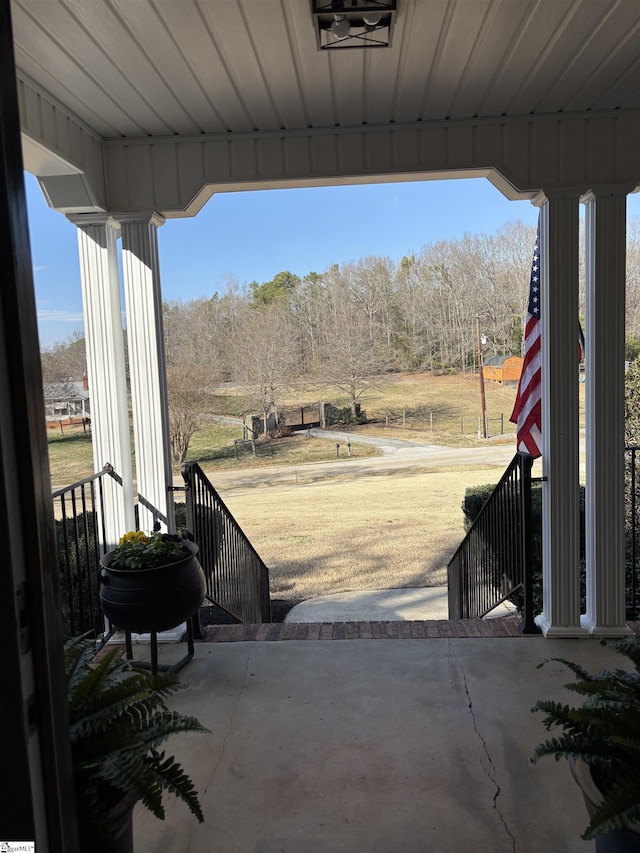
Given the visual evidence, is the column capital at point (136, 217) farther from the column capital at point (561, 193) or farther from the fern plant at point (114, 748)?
the fern plant at point (114, 748)

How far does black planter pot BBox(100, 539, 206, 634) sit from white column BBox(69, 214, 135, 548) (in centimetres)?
67

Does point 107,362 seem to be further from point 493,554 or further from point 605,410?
point 493,554

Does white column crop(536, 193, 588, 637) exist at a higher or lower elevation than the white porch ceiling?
lower

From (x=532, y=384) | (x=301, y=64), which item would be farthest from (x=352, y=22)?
(x=532, y=384)

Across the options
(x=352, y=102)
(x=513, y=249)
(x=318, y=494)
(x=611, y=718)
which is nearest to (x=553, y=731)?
(x=611, y=718)

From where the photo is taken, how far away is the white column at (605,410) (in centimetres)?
314

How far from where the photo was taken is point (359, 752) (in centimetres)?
228

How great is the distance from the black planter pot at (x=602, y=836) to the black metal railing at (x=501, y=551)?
1.81m

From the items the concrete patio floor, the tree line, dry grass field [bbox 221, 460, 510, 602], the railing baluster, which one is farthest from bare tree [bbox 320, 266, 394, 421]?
the concrete patio floor

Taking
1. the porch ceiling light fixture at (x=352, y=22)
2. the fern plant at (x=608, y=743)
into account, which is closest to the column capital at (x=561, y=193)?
the porch ceiling light fixture at (x=352, y=22)

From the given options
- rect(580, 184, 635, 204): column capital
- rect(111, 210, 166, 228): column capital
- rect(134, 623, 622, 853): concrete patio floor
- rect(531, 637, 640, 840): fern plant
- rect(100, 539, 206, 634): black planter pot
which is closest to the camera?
rect(531, 637, 640, 840): fern plant

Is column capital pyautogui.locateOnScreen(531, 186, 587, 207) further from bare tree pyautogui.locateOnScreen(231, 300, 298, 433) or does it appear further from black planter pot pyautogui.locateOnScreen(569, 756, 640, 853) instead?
bare tree pyautogui.locateOnScreen(231, 300, 298, 433)

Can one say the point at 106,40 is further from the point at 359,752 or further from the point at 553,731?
→ the point at 553,731

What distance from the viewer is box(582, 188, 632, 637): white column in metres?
3.14
